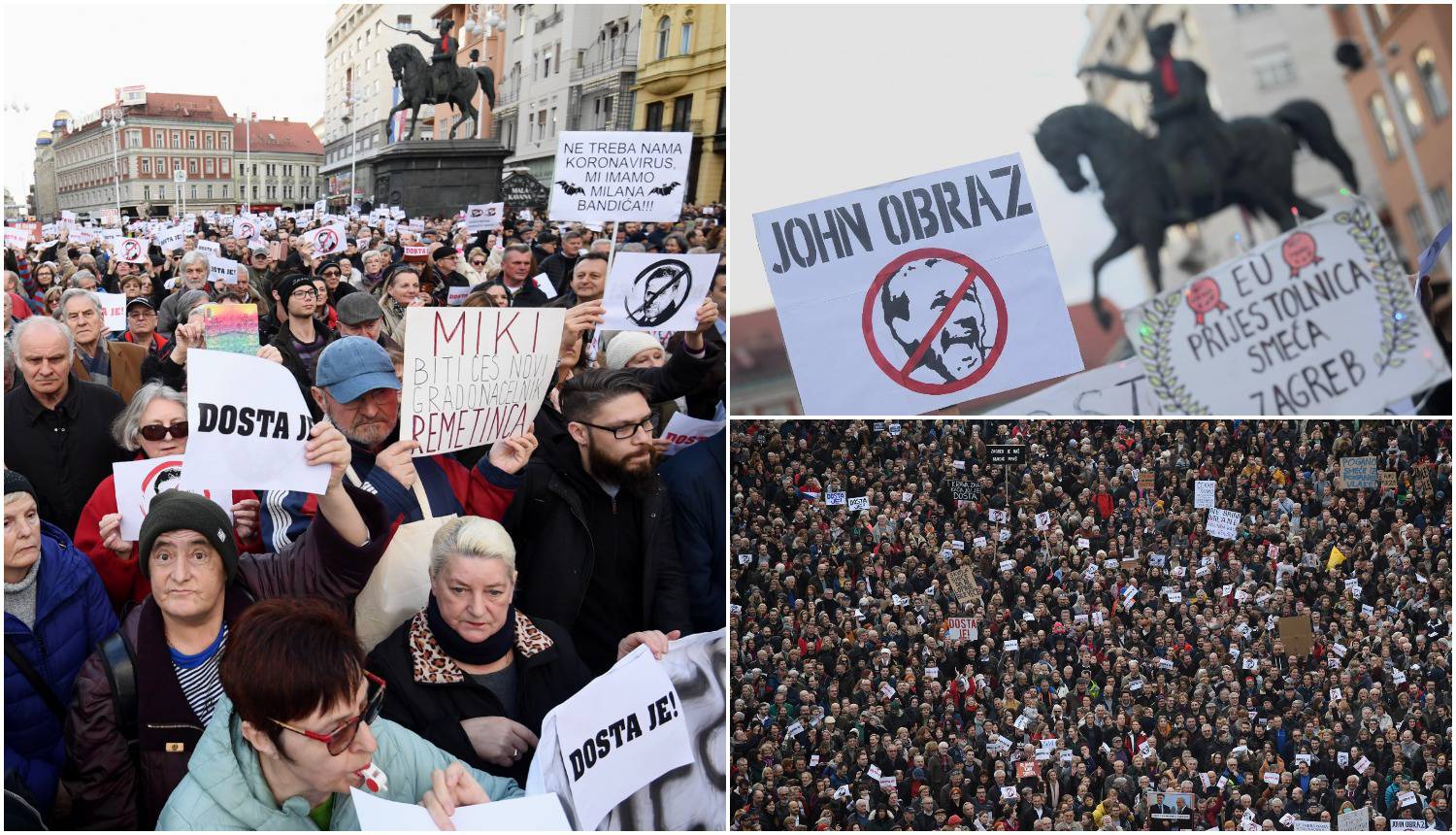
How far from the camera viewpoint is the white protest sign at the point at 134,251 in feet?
25.6

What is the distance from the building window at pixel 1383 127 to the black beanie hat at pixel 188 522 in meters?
5.51

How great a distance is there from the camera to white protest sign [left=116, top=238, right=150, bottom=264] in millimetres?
7797

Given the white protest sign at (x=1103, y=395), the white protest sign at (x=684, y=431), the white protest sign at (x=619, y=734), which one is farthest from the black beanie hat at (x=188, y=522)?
the white protest sign at (x=1103, y=395)

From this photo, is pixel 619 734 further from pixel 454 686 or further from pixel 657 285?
pixel 657 285

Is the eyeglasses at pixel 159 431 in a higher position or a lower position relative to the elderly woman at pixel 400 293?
lower

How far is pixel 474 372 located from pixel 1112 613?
3540 millimetres

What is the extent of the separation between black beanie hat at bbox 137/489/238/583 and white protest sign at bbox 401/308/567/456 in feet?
2.18

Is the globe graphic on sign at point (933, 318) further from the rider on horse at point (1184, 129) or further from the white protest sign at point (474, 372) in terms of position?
the rider on horse at point (1184, 129)

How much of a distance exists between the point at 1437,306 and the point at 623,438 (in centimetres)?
494

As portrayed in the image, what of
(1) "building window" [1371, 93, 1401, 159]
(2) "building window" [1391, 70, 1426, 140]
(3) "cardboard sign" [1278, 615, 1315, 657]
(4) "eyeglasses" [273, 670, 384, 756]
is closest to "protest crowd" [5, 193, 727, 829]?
(4) "eyeglasses" [273, 670, 384, 756]

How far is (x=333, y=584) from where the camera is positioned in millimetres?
2574

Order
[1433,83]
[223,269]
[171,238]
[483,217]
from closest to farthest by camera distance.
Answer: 1. [1433,83]
2. [223,269]
3. [171,238]
4. [483,217]

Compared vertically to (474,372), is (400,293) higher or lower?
higher

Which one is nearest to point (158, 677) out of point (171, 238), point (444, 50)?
point (444, 50)
